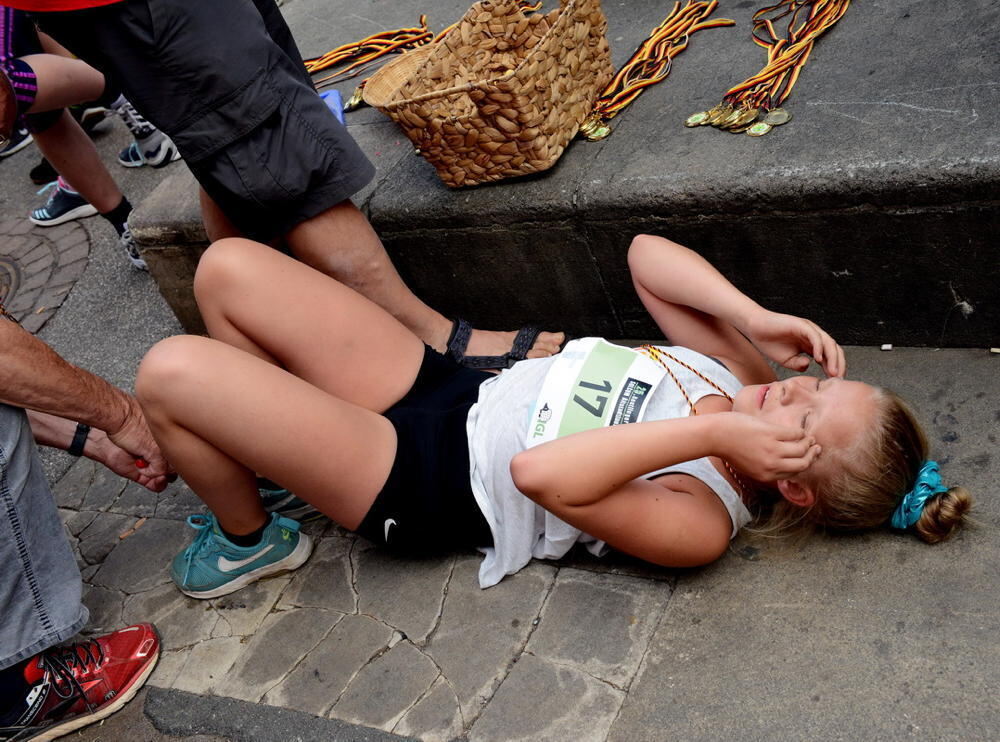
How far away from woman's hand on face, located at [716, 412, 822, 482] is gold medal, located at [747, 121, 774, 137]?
0.95 metres

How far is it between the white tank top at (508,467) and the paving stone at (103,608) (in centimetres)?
103

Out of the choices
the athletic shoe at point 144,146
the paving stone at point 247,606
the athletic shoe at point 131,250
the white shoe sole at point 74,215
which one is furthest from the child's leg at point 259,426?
the white shoe sole at point 74,215

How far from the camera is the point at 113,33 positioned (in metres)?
2.25

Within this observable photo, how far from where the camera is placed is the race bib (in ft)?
6.57

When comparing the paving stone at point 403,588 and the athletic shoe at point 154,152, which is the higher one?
the athletic shoe at point 154,152

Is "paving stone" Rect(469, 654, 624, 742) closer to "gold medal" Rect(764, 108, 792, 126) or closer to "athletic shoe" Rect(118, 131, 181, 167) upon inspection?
"gold medal" Rect(764, 108, 792, 126)

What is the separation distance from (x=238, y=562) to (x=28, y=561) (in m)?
0.47

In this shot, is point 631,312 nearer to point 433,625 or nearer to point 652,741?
point 433,625

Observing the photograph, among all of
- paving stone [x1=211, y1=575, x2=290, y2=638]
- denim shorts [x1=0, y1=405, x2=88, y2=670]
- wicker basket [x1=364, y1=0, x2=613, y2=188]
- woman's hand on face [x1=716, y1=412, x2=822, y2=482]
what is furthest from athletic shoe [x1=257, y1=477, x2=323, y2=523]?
woman's hand on face [x1=716, y1=412, x2=822, y2=482]

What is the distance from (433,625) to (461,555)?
22 cm

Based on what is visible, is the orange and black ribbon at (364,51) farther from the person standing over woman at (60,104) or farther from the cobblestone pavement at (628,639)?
the cobblestone pavement at (628,639)

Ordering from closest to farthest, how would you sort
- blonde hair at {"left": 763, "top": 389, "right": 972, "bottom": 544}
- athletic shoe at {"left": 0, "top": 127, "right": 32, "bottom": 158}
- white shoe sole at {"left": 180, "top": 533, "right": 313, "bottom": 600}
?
1. blonde hair at {"left": 763, "top": 389, "right": 972, "bottom": 544}
2. white shoe sole at {"left": 180, "top": 533, "right": 313, "bottom": 600}
3. athletic shoe at {"left": 0, "top": 127, "right": 32, "bottom": 158}

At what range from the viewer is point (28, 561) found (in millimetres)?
2115

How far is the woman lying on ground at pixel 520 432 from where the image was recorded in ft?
5.99
